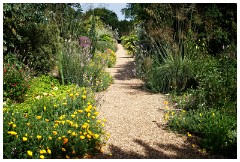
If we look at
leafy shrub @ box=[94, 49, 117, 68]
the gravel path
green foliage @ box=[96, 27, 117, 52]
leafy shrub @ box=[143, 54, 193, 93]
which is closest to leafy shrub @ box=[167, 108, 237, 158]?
the gravel path

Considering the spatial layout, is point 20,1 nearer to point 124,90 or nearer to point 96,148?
point 124,90

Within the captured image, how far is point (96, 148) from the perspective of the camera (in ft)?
14.2

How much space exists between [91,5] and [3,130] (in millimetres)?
6465

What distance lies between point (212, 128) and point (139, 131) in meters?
1.22

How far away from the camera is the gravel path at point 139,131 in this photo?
14.3 feet

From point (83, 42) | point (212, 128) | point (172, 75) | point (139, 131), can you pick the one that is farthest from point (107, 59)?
point (212, 128)

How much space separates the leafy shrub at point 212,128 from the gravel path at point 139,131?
19 cm

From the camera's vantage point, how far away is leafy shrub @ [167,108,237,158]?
424cm

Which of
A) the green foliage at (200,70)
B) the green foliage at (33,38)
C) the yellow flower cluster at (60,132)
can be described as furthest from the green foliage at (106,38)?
the yellow flower cluster at (60,132)

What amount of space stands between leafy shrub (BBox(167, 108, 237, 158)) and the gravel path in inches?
7.4

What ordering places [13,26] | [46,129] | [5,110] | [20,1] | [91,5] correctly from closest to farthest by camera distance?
[46,129] → [5,110] → [20,1] → [13,26] → [91,5]

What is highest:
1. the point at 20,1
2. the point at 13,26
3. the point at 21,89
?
the point at 20,1

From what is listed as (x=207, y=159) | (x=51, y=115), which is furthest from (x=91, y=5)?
(x=207, y=159)

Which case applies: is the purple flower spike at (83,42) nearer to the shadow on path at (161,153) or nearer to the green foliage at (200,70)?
the green foliage at (200,70)
